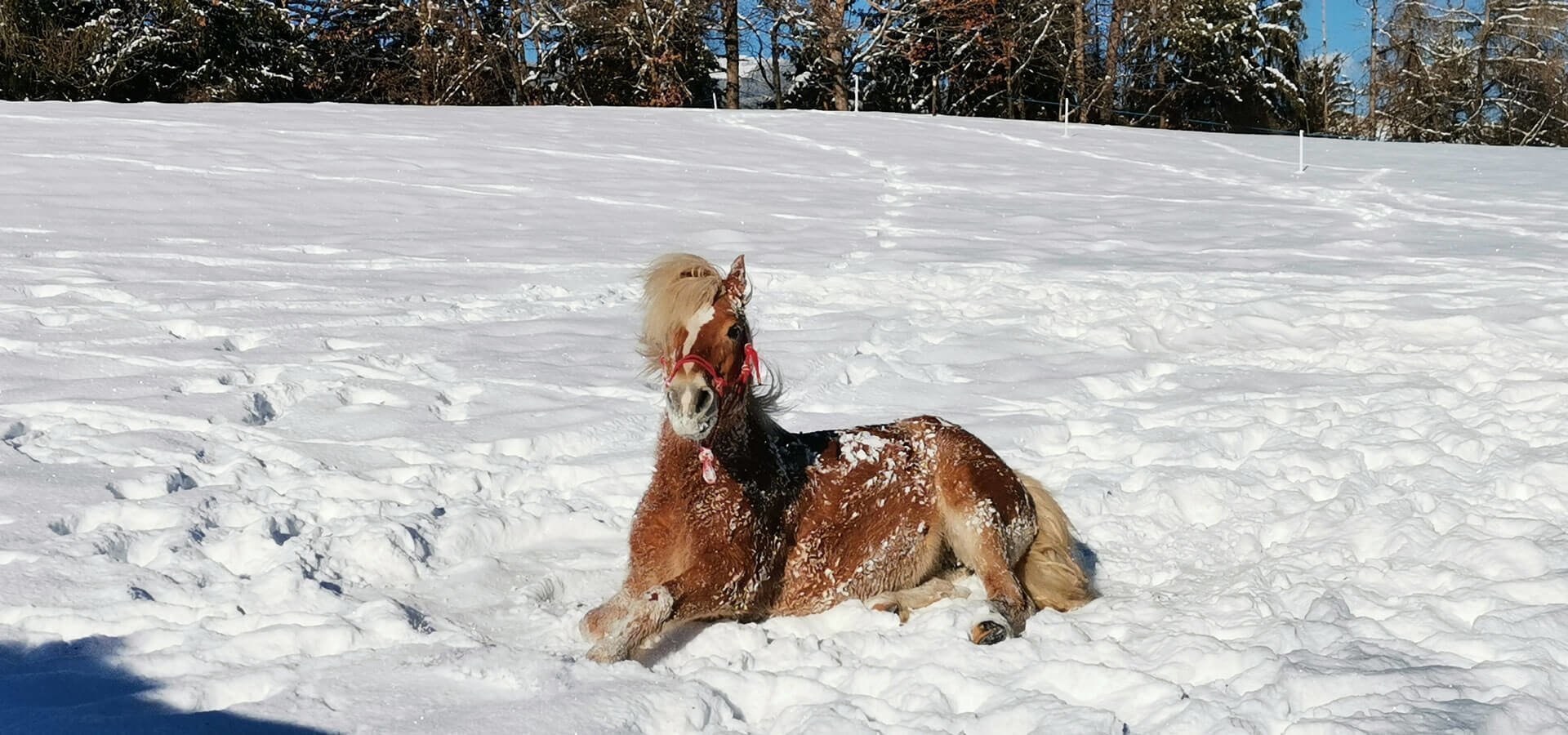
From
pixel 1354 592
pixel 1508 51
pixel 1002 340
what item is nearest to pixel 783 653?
pixel 1354 592

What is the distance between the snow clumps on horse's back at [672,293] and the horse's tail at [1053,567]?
1.60 meters

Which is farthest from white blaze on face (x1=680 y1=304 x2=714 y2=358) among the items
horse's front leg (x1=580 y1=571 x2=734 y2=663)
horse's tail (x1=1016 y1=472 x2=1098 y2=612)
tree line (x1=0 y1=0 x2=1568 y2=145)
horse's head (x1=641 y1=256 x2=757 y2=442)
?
tree line (x1=0 y1=0 x2=1568 y2=145)

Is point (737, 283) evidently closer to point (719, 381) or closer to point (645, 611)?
point (719, 381)

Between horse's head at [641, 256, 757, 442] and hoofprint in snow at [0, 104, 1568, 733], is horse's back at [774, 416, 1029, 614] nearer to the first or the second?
hoofprint in snow at [0, 104, 1568, 733]

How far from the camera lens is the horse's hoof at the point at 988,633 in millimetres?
3709

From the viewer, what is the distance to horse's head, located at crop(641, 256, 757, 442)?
3332 mm

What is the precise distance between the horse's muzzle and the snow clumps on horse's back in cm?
28

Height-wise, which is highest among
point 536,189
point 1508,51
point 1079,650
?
point 1508,51

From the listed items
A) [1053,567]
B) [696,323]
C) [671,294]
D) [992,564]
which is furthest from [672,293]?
[1053,567]

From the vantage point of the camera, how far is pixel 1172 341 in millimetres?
8195

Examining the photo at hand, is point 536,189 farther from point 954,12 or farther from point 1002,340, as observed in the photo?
point 954,12

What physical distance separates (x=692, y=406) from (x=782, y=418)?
324 cm

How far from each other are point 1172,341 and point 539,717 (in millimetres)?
6150

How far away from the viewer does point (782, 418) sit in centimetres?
653
